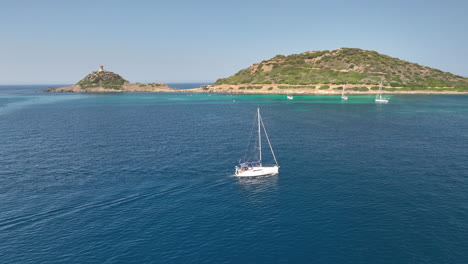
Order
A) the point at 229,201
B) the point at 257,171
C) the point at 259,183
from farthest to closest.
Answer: the point at 257,171 → the point at 259,183 → the point at 229,201

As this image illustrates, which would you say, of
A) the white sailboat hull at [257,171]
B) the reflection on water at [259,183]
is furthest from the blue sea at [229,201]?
the white sailboat hull at [257,171]

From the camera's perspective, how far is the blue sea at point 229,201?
41812 mm

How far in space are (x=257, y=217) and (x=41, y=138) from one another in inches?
3777

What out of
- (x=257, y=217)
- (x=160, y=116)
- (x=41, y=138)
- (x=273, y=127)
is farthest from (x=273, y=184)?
(x=160, y=116)

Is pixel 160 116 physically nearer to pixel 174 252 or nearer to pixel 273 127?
pixel 273 127

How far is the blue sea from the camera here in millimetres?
41812

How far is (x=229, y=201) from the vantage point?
56.9 meters

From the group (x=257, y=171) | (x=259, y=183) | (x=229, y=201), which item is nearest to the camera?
(x=229, y=201)

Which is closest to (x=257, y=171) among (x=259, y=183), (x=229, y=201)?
(x=259, y=183)

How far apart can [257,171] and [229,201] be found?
15.5 meters

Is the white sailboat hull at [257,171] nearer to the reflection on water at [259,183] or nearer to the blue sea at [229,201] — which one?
the reflection on water at [259,183]

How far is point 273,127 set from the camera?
429 feet

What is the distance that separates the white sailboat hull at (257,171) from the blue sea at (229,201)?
226cm

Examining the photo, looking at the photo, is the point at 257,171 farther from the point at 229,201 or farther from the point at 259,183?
the point at 229,201
